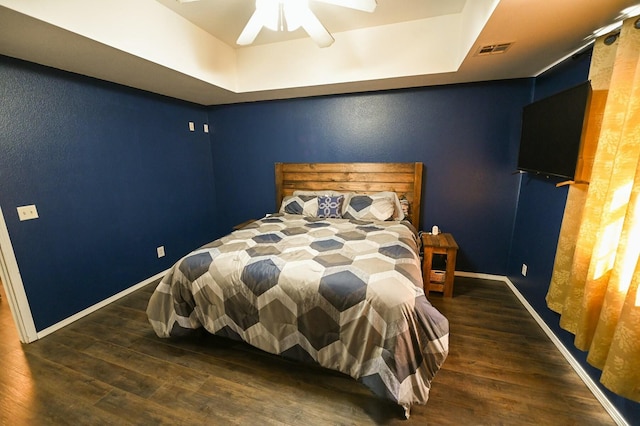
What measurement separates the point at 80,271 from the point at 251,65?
110 inches

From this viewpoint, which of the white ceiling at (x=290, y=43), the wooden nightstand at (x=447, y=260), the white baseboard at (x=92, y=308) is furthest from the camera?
the wooden nightstand at (x=447, y=260)

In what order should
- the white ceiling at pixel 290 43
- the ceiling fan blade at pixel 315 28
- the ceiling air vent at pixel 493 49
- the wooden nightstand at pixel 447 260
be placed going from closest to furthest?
the white ceiling at pixel 290 43 < the ceiling fan blade at pixel 315 28 < the ceiling air vent at pixel 493 49 < the wooden nightstand at pixel 447 260

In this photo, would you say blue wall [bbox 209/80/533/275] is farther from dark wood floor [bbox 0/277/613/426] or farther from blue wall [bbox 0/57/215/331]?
blue wall [bbox 0/57/215/331]

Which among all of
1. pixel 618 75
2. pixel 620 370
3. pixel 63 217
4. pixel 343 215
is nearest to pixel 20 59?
pixel 63 217

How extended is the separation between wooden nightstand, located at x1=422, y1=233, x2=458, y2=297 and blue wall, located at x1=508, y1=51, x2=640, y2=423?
0.65 metres

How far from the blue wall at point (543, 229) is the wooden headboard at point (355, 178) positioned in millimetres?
1016

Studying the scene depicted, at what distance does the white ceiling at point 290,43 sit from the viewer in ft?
4.99

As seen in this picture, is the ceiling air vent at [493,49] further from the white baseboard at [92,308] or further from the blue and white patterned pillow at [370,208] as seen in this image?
the white baseboard at [92,308]

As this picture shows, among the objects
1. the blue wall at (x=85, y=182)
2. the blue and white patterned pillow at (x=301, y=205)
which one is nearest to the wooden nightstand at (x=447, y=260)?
the blue and white patterned pillow at (x=301, y=205)

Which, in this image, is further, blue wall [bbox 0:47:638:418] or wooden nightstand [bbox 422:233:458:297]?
wooden nightstand [bbox 422:233:458:297]

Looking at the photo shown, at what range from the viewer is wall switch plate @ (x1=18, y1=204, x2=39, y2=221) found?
199cm

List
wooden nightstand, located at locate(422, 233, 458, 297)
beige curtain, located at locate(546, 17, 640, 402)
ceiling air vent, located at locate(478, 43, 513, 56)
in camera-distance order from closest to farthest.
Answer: beige curtain, located at locate(546, 17, 640, 402) < ceiling air vent, located at locate(478, 43, 513, 56) < wooden nightstand, located at locate(422, 233, 458, 297)

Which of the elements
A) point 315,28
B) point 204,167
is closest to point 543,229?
point 315,28

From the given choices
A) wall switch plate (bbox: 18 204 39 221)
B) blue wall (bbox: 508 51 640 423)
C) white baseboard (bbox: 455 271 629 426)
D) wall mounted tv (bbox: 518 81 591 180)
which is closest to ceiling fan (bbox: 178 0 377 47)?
wall mounted tv (bbox: 518 81 591 180)
